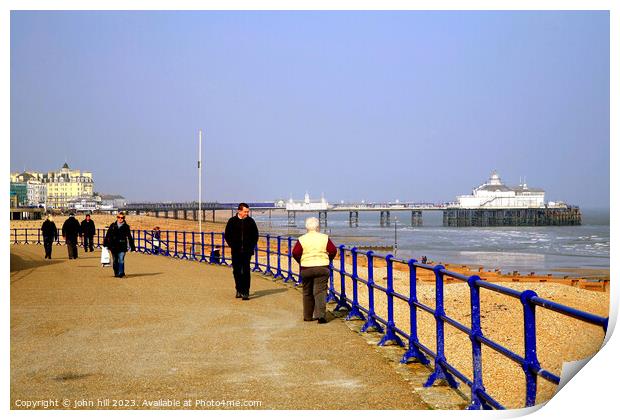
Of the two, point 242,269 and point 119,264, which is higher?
point 242,269

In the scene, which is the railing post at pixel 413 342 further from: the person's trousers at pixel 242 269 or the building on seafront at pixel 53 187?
the building on seafront at pixel 53 187

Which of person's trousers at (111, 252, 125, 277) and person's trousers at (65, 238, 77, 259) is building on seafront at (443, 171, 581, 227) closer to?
person's trousers at (65, 238, 77, 259)

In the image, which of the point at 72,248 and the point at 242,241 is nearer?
the point at 242,241

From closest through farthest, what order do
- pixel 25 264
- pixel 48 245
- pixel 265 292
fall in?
pixel 265 292
pixel 25 264
pixel 48 245

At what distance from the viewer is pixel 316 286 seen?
998 cm

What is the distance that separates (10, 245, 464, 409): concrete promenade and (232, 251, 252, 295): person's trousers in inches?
11.0

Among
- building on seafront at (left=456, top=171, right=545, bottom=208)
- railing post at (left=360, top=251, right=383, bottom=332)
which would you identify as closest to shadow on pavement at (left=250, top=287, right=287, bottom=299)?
railing post at (left=360, top=251, right=383, bottom=332)

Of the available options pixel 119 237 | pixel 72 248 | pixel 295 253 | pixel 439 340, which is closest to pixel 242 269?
pixel 295 253

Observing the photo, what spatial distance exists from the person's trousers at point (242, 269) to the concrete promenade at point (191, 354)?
0.92ft

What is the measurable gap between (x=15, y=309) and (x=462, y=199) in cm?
16042

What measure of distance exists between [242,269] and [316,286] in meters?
2.75

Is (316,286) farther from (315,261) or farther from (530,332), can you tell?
(530,332)
